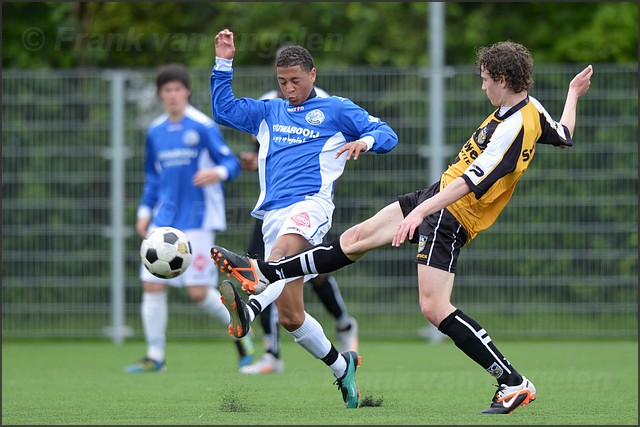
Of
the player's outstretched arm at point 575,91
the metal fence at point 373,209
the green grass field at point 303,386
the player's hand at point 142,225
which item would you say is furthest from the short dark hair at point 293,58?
the metal fence at point 373,209

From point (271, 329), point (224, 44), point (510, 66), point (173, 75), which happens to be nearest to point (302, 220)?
point (224, 44)

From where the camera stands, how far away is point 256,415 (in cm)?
622

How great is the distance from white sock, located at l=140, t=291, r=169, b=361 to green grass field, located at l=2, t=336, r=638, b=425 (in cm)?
23

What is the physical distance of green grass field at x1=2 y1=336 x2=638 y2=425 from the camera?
619 centimetres

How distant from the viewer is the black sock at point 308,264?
654 centimetres

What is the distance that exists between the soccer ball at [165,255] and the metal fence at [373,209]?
5.25 metres

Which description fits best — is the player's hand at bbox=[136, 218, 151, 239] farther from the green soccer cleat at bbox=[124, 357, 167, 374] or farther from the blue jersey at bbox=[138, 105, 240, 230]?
the green soccer cleat at bbox=[124, 357, 167, 374]

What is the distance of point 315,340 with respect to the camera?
6863 mm

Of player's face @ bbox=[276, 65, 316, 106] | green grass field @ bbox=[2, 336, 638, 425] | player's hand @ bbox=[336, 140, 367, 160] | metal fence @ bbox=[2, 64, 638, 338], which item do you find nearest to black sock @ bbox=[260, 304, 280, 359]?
green grass field @ bbox=[2, 336, 638, 425]

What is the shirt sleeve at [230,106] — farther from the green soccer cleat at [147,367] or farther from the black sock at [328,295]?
the green soccer cleat at [147,367]

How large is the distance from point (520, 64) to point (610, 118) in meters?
6.35

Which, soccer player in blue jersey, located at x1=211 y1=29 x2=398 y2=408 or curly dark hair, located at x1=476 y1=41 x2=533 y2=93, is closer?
curly dark hair, located at x1=476 y1=41 x2=533 y2=93

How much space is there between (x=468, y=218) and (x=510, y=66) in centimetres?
86

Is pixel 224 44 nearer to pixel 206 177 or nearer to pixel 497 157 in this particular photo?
pixel 497 157
